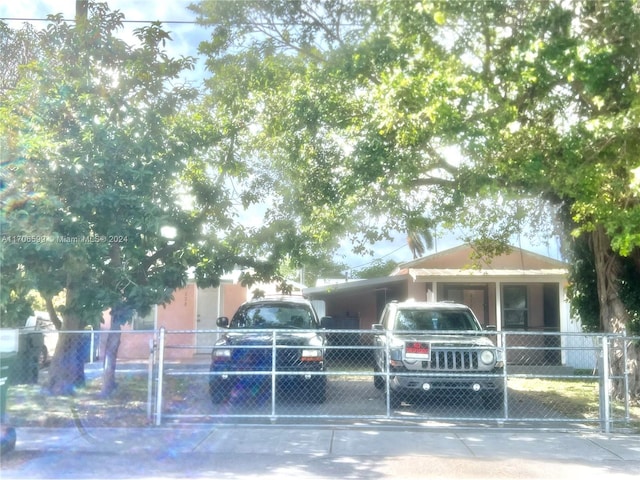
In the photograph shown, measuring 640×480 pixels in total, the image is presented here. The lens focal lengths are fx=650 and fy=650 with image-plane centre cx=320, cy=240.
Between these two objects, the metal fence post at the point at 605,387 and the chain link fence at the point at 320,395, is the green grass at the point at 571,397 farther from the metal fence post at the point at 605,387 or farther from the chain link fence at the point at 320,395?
the metal fence post at the point at 605,387

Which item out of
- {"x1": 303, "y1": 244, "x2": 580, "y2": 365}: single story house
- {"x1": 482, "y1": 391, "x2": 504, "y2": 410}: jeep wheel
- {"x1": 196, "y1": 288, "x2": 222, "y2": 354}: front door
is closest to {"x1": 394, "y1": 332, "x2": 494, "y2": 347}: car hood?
{"x1": 482, "y1": 391, "x2": 504, "y2": 410}: jeep wheel

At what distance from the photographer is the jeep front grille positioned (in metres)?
10.2

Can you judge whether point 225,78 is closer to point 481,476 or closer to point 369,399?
point 369,399

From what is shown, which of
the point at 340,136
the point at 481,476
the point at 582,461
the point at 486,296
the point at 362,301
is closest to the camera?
the point at 481,476

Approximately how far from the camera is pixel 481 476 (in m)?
6.96

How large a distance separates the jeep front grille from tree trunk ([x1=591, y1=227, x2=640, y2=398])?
2.93 metres

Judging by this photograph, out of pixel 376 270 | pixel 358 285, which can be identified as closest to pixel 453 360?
pixel 358 285

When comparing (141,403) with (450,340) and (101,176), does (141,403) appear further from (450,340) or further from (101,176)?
(450,340)

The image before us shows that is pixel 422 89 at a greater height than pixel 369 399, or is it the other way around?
pixel 422 89

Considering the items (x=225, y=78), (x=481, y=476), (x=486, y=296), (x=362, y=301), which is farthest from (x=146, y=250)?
(x=362, y=301)

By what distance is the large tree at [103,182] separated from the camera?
32.1 feet

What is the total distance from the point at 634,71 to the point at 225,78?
658cm

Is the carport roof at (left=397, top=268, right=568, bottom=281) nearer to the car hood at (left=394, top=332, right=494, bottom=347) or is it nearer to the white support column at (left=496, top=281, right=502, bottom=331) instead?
the white support column at (left=496, top=281, right=502, bottom=331)

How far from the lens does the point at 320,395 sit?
11.1 metres
